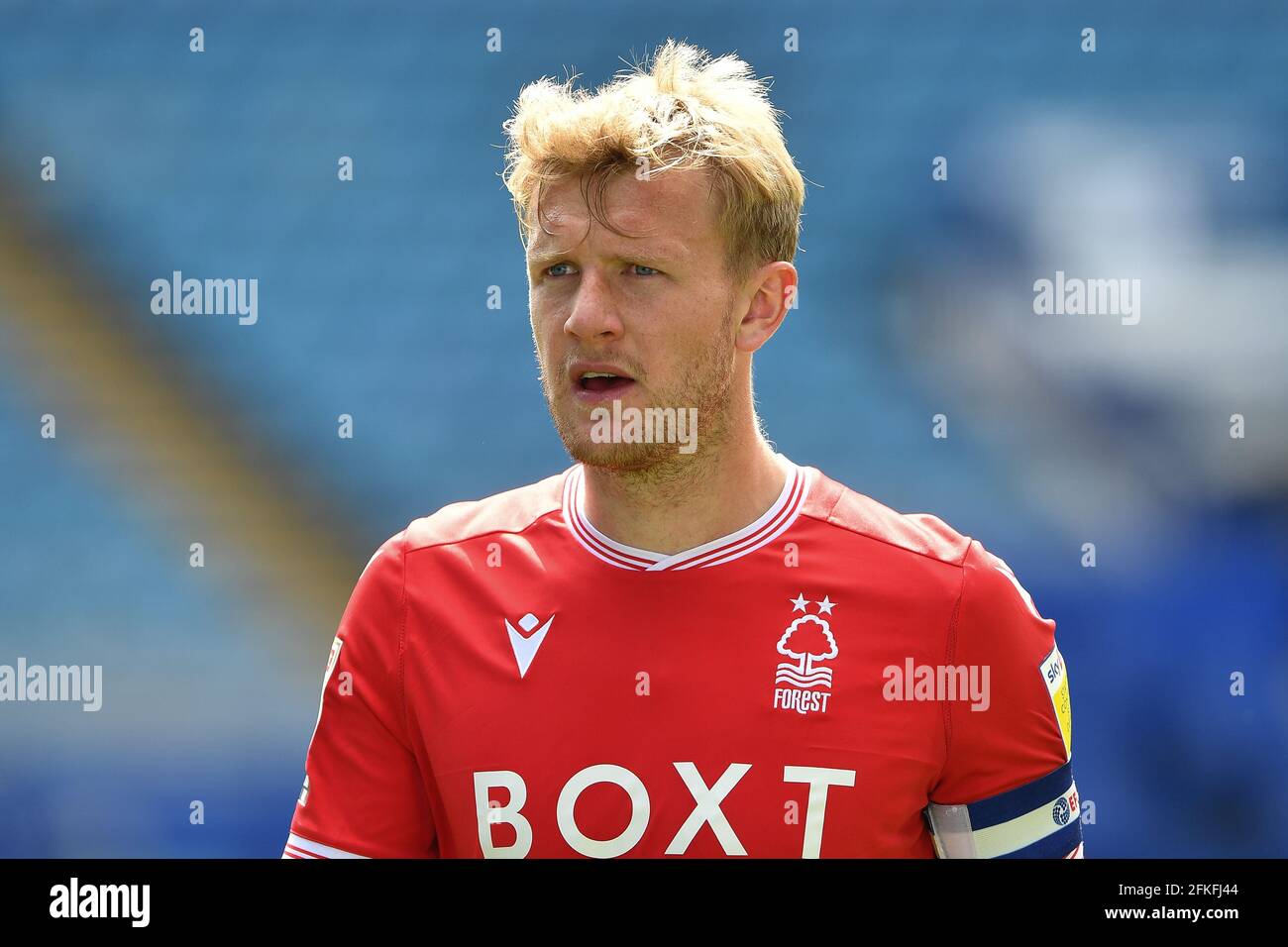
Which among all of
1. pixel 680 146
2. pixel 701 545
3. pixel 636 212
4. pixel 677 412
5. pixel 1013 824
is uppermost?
pixel 680 146

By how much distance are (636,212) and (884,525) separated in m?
0.59

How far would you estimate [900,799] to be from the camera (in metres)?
1.72

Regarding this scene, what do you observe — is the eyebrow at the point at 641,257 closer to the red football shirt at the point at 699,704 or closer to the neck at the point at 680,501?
the neck at the point at 680,501

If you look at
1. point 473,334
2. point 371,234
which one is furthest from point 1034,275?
point 371,234

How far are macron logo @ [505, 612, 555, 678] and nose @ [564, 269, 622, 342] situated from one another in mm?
407

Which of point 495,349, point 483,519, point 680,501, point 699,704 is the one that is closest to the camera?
point 699,704

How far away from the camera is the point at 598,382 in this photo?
180cm

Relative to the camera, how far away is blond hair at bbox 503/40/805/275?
1.79 metres

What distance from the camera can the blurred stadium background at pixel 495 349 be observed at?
3.04 metres

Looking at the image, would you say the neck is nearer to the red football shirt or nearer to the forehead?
the red football shirt

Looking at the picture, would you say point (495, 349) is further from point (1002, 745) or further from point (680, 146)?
point (1002, 745)

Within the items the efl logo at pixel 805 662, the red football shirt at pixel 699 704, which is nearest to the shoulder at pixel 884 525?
the red football shirt at pixel 699 704

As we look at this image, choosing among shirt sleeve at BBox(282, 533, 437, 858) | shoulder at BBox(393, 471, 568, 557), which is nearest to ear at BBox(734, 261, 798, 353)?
shoulder at BBox(393, 471, 568, 557)

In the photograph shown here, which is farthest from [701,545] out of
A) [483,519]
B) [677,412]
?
[483,519]
